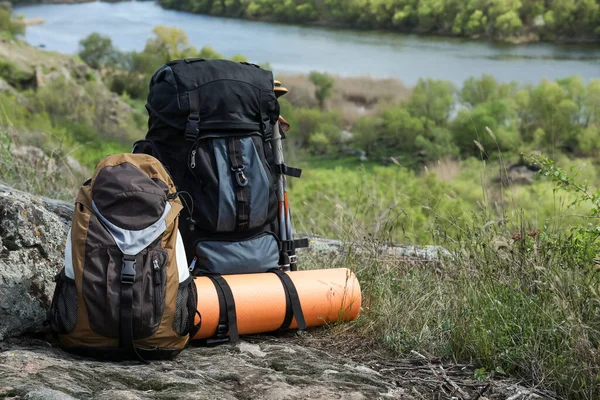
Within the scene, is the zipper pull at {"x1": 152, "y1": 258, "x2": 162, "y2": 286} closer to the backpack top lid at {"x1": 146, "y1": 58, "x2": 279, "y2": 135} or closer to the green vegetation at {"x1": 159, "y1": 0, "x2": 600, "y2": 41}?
the backpack top lid at {"x1": 146, "y1": 58, "x2": 279, "y2": 135}

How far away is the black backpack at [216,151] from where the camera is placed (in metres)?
2.99

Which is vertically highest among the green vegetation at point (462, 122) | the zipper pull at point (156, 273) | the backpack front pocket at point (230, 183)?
the backpack front pocket at point (230, 183)

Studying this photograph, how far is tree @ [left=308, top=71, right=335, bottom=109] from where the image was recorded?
1948 inches

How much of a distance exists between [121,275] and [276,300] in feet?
2.59

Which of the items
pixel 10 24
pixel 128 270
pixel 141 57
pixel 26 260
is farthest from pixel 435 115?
pixel 128 270

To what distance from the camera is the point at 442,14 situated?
174 feet

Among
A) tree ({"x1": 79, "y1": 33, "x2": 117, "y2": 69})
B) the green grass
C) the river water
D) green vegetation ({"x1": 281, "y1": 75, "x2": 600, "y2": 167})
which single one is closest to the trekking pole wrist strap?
the green grass

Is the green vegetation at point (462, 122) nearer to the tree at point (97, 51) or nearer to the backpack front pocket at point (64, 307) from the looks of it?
the tree at point (97, 51)

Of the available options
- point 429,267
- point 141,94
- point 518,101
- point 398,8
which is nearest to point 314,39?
point 398,8

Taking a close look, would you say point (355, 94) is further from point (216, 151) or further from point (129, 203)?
point (129, 203)

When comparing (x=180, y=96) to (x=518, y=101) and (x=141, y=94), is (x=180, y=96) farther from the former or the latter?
(x=141, y=94)

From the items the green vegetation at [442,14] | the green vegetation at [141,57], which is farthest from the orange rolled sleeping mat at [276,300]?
the green vegetation at [141,57]

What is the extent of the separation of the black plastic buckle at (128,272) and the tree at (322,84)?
47914 millimetres

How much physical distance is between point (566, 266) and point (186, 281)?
1.56 metres
